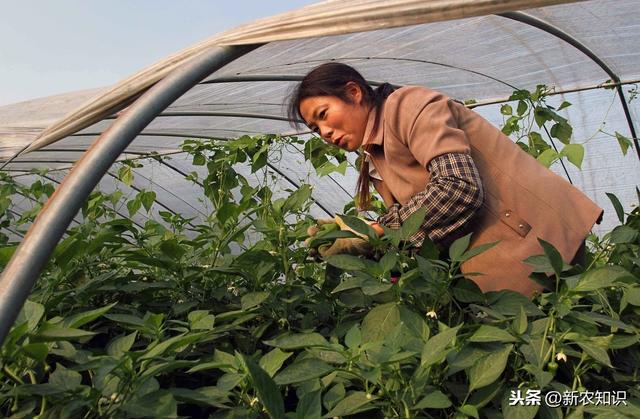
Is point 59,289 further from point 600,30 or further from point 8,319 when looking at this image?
point 600,30

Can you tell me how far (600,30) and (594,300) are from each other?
133 inches

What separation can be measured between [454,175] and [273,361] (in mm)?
674

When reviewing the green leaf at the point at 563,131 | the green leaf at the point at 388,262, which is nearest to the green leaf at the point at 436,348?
the green leaf at the point at 388,262

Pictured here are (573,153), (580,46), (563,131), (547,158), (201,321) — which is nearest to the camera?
(201,321)

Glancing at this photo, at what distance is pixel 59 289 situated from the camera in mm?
2020

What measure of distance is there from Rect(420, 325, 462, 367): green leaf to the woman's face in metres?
0.90

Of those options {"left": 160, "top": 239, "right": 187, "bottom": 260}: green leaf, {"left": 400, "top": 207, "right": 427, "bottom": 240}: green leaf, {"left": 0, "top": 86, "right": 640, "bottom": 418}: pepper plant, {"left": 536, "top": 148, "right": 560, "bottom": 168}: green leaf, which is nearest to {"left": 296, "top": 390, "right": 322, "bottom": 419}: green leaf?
{"left": 0, "top": 86, "right": 640, "bottom": 418}: pepper plant

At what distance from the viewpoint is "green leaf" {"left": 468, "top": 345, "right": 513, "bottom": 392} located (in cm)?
136

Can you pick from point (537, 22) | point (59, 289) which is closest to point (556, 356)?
point (59, 289)

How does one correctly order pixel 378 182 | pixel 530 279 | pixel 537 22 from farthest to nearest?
pixel 537 22
pixel 378 182
pixel 530 279

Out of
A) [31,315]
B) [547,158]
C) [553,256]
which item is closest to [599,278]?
[553,256]

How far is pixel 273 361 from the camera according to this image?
1444mm

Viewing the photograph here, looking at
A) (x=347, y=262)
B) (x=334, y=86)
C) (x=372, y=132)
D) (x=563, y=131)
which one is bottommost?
(x=563, y=131)

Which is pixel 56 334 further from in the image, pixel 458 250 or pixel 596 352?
pixel 596 352
